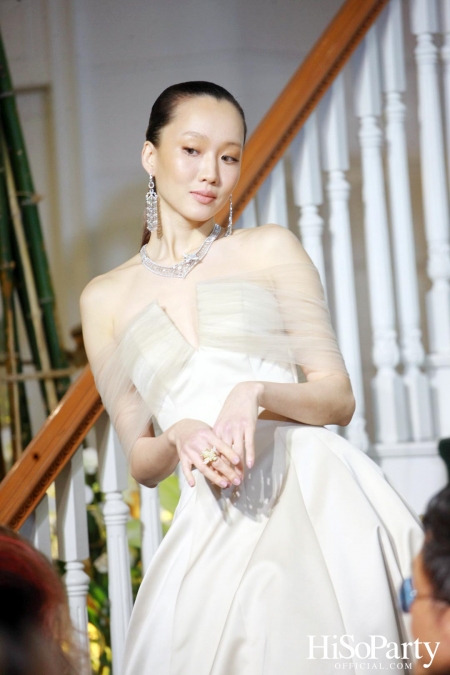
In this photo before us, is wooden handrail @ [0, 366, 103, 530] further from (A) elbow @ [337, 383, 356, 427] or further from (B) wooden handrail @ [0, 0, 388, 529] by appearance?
(A) elbow @ [337, 383, 356, 427]

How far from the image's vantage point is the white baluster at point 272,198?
6.92ft

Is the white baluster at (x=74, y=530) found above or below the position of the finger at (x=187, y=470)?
below

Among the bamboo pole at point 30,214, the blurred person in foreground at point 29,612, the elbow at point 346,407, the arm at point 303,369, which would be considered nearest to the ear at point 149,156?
the arm at point 303,369

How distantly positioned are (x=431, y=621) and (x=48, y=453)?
1197 mm

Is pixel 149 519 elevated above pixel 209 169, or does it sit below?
below

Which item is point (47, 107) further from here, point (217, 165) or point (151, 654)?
point (151, 654)

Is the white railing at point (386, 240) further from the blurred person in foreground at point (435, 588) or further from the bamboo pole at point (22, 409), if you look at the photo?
the bamboo pole at point (22, 409)

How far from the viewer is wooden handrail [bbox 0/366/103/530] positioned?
74.8 inches

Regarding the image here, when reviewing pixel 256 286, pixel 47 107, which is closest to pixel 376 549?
pixel 256 286

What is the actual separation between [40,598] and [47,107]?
Result: 9.80 ft

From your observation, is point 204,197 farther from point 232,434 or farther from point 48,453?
point 48,453

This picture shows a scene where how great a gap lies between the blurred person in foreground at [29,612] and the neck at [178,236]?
91cm

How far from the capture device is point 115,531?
1.97 m

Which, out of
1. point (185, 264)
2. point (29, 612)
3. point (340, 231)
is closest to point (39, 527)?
point (185, 264)
